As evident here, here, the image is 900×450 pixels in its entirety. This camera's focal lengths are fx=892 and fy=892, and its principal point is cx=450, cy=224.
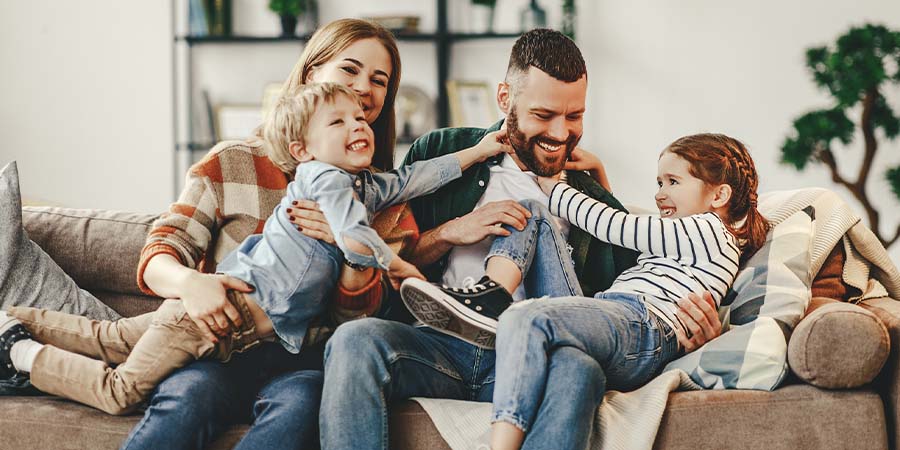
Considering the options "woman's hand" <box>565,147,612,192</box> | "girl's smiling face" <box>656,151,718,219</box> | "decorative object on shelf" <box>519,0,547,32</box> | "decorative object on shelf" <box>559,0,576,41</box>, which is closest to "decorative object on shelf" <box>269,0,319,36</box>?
"decorative object on shelf" <box>519,0,547,32</box>

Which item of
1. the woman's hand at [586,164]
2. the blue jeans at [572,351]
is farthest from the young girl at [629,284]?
the woman's hand at [586,164]

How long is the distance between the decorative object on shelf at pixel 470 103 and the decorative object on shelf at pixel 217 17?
108 centimetres

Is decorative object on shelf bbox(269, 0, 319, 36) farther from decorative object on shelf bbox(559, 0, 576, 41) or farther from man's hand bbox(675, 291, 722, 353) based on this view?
man's hand bbox(675, 291, 722, 353)

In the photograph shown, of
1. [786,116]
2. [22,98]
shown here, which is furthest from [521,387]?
[22,98]

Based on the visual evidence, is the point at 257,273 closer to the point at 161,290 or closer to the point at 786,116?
the point at 161,290

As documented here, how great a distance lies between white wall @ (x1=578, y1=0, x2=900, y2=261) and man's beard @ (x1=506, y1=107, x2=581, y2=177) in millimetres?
2047

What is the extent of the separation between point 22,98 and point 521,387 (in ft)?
11.5

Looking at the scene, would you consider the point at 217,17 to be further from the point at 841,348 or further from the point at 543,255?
the point at 841,348

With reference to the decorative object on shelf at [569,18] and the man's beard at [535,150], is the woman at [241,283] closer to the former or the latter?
the man's beard at [535,150]

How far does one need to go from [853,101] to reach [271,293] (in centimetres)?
248

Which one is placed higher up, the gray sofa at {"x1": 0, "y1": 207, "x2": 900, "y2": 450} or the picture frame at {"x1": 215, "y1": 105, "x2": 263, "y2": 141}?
the picture frame at {"x1": 215, "y1": 105, "x2": 263, "y2": 141}

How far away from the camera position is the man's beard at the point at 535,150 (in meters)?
2.05

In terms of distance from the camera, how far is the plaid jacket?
1839 millimetres

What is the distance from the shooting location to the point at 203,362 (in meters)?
1.71
